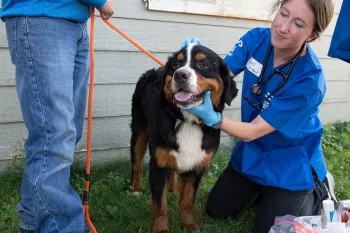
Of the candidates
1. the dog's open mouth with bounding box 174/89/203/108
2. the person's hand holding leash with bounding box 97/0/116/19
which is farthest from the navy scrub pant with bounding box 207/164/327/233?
the person's hand holding leash with bounding box 97/0/116/19

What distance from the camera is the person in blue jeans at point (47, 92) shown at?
2039mm

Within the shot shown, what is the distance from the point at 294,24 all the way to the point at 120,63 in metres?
1.81

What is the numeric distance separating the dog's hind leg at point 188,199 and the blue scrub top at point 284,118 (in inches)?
16.5

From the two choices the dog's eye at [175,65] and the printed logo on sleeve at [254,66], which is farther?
the printed logo on sleeve at [254,66]

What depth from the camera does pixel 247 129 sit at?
103 inches

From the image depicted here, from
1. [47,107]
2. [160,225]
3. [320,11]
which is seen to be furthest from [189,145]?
[320,11]

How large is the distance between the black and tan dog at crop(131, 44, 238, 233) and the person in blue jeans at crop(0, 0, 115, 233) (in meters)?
0.64

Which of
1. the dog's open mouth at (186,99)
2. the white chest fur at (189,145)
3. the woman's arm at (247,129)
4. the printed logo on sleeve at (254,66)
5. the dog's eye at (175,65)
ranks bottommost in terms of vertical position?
the white chest fur at (189,145)

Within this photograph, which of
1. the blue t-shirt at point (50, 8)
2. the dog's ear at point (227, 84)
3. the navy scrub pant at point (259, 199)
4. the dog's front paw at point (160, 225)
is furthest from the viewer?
the navy scrub pant at point (259, 199)

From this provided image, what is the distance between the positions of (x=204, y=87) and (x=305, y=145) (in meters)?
0.97

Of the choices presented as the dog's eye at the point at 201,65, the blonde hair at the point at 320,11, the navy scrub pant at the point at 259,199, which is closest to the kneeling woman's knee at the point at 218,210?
the navy scrub pant at the point at 259,199

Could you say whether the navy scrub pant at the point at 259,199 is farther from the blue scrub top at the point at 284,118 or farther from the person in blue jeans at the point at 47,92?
the person in blue jeans at the point at 47,92

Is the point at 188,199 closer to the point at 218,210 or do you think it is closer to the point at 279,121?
the point at 218,210

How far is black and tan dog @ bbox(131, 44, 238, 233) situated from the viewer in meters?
2.46
